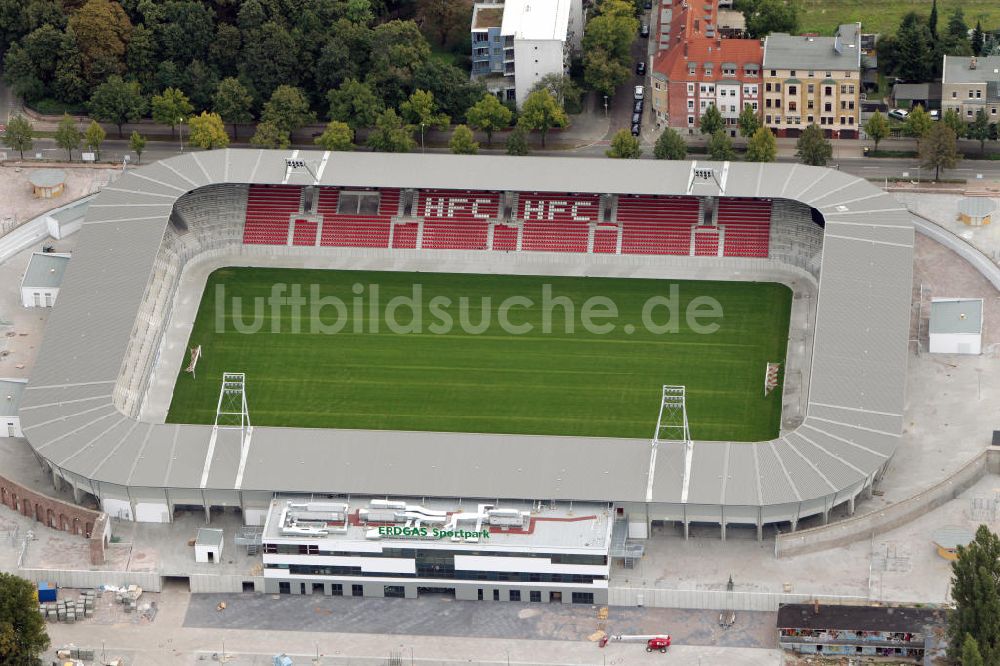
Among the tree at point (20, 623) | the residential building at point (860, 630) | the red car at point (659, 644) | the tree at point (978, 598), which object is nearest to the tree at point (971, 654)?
the tree at point (978, 598)

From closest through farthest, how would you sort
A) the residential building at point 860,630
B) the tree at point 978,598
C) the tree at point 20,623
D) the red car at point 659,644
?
the tree at point 978,598 < the tree at point 20,623 < the residential building at point 860,630 < the red car at point 659,644

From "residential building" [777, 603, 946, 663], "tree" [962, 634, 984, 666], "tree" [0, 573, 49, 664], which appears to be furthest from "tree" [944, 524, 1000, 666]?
"tree" [0, 573, 49, 664]

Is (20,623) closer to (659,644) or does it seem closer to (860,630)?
(659,644)

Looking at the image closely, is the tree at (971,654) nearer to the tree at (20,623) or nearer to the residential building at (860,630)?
the residential building at (860,630)

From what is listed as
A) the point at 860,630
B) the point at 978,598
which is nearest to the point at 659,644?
the point at 860,630

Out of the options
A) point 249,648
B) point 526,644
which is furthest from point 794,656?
point 249,648

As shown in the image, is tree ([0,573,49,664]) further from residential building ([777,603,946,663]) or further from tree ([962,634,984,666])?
tree ([962,634,984,666])

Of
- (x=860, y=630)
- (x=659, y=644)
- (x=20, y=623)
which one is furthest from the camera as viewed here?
(x=659, y=644)
